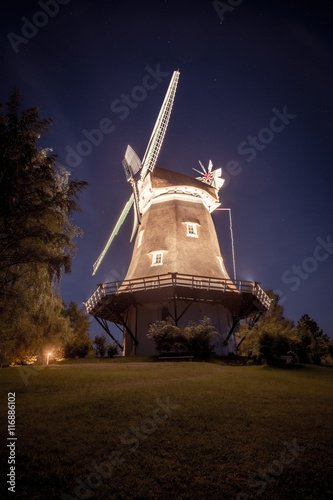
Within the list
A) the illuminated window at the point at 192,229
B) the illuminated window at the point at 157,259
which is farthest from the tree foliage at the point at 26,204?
the illuminated window at the point at 192,229

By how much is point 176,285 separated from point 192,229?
8.09m

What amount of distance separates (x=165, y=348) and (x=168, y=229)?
11.2 meters

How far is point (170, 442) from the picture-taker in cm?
554

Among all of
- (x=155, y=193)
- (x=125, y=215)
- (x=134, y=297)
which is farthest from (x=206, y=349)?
(x=125, y=215)

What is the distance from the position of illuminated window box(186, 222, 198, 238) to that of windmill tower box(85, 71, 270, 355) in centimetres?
10

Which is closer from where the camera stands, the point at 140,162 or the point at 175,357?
the point at 175,357

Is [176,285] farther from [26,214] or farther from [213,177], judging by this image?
[213,177]

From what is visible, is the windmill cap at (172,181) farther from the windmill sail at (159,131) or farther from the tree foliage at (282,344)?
the tree foliage at (282,344)

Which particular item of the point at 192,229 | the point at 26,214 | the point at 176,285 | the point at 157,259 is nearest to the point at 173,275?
the point at 176,285

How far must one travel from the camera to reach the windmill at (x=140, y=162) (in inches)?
1204

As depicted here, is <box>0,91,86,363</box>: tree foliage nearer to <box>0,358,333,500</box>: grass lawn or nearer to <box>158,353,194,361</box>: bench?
<box>0,358,333,500</box>: grass lawn

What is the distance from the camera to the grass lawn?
4270mm

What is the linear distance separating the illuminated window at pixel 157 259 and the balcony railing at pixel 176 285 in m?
1.83

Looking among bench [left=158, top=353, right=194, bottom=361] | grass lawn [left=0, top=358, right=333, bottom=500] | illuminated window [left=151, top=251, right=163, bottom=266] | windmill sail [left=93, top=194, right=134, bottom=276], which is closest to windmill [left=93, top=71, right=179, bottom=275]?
windmill sail [left=93, top=194, right=134, bottom=276]
